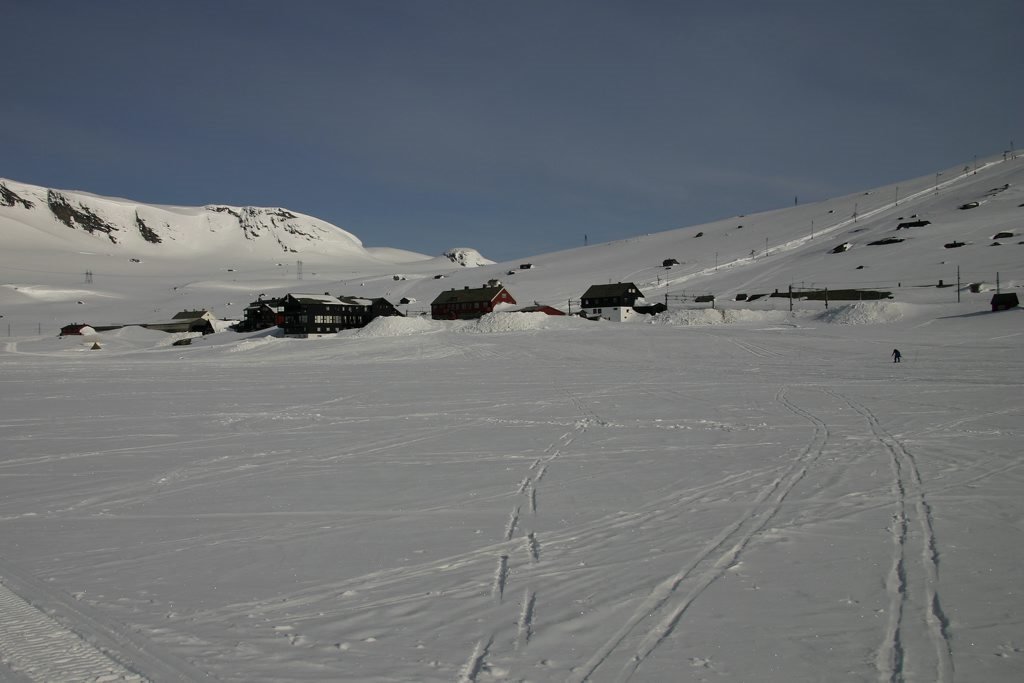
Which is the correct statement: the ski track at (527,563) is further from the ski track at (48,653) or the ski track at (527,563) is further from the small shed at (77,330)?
the small shed at (77,330)

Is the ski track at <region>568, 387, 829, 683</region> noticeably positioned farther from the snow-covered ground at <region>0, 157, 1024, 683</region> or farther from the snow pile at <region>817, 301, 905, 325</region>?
the snow pile at <region>817, 301, 905, 325</region>

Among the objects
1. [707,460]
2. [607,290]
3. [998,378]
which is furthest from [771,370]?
[607,290]

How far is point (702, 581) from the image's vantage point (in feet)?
21.9

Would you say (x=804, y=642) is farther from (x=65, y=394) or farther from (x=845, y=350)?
(x=845, y=350)

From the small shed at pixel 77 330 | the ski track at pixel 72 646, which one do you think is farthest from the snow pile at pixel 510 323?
the small shed at pixel 77 330

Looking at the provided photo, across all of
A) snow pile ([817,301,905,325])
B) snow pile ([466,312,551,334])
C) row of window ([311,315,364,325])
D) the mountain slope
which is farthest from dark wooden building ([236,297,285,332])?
snow pile ([817,301,905,325])

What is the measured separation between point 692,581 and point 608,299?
68507 millimetres

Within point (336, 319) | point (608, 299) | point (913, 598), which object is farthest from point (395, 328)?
point (913, 598)

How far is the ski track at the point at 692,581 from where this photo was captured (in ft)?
Result: 17.1

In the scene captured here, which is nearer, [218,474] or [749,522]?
[749,522]

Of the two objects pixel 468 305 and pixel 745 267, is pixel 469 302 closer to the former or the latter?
pixel 468 305

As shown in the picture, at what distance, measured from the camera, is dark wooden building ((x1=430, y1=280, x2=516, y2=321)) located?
78000 mm

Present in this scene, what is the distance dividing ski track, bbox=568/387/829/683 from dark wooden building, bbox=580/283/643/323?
197ft

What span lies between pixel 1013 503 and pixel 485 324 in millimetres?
49221
